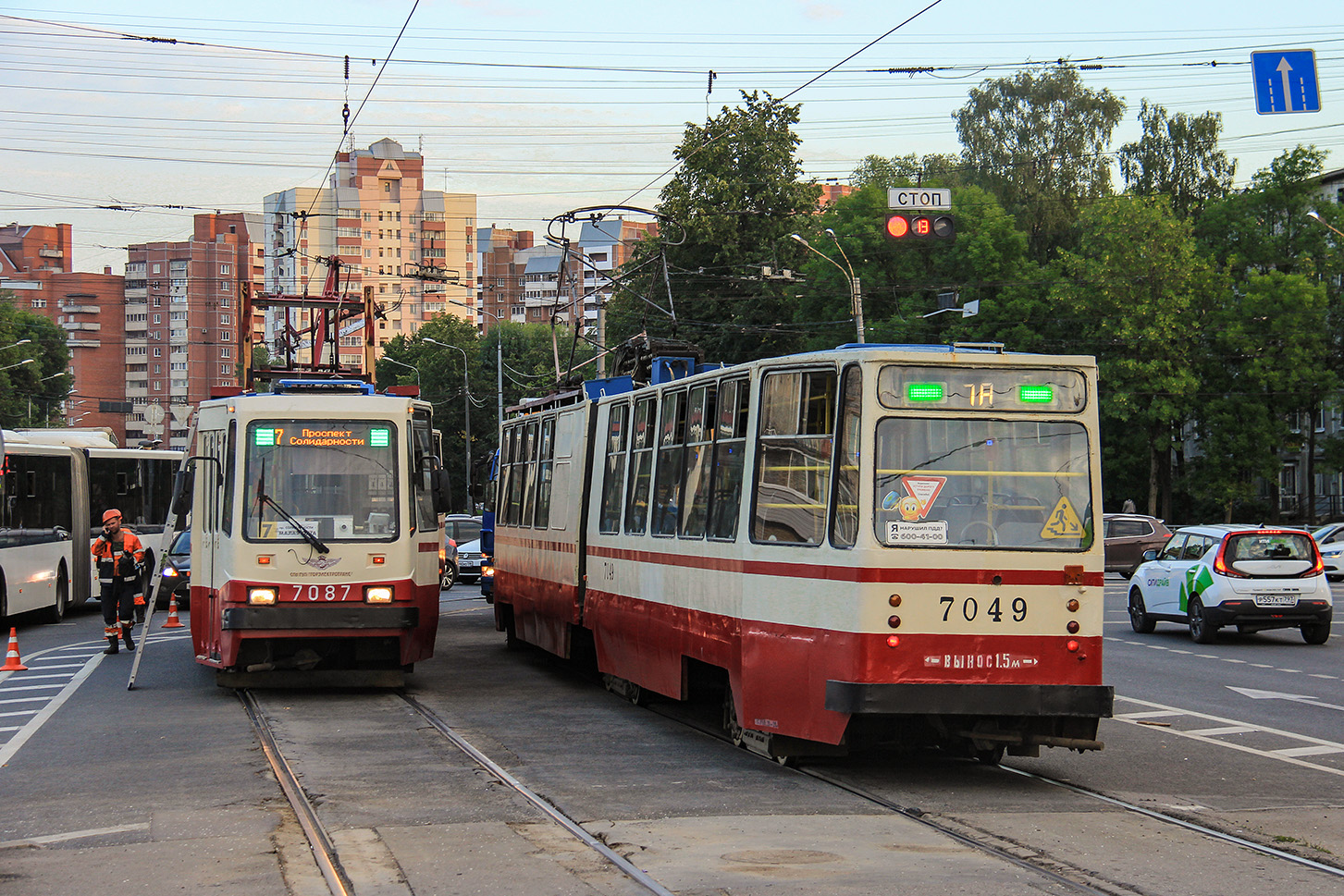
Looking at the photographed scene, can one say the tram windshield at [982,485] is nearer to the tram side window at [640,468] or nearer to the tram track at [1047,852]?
the tram track at [1047,852]

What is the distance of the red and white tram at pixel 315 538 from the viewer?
14.8 metres

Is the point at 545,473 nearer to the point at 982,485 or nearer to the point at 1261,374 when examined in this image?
the point at 982,485

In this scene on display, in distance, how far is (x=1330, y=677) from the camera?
1786cm

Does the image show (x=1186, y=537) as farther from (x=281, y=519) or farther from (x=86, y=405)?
(x=86, y=405)

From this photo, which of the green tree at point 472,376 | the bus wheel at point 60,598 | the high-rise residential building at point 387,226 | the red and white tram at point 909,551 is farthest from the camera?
the high-rise residential building at point 387,226

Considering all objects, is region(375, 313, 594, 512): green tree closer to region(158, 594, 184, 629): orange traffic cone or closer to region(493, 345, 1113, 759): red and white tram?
region(158, 594, 184, 629): orange traffic cone

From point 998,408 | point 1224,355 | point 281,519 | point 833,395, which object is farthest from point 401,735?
point 1224,355

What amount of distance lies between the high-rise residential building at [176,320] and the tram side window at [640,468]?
158664 millimetres

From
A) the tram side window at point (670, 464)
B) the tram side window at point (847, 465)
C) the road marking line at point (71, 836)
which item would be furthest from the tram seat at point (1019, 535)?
the road marking line at point (71, 836)

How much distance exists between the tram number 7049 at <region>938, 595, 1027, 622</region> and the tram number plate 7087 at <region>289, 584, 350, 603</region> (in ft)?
22.6

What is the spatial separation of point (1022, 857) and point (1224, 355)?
5506 centimetres

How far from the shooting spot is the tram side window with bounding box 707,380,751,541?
11.2 metres

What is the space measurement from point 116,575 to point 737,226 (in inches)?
1436

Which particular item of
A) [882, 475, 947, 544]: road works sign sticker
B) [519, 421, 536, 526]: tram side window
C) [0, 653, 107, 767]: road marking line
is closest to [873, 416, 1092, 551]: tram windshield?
[882, 475, 947, 544]: road works sign sticker
